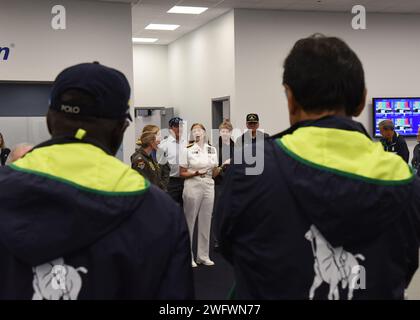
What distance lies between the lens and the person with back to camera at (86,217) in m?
1.08

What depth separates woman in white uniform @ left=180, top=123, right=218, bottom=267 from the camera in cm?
546

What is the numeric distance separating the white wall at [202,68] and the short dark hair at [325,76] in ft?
26.2

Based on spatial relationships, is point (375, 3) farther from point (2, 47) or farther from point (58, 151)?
point (58, 151)

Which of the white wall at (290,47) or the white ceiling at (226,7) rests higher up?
the white ceiling at (226,7)

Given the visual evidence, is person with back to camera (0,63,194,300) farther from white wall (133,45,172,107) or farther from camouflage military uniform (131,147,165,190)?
white wall (133,45,172,107)

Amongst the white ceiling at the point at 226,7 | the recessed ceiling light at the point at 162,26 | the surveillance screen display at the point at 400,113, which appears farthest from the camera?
the recessed ceiling light at the point at 162,26

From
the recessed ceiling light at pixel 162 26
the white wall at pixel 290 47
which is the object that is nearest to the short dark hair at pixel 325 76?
the white wall at pixel 290 47

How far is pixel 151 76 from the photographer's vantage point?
12.9 meters

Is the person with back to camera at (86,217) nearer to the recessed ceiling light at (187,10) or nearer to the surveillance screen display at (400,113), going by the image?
the recessed ceiling light at (187,10)

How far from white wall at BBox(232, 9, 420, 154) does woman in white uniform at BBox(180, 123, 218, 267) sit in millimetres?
3697

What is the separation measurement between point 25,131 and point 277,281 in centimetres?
757

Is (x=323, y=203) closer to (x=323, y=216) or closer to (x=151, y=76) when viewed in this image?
(x=323, y=216)

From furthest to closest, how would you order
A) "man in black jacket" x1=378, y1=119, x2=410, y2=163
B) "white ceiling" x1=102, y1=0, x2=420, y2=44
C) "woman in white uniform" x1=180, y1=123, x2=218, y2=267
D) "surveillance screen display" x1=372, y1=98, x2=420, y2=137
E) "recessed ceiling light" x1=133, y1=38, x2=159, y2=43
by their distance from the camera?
1. "recessed ceiling light" x1=133, y1=38, x2=159, y2=43
2. "surveillance screen display" x1=372, y1=98, x2=420, y2=137
3. "white ceiling" x1=102, y1=0, x2=420, y2=44
4. "man in black jacket" x1=378, y1=119, x2=410, y2=163
5. "woman in white uniform" x1=180, y1=123, x2=218, y2=267

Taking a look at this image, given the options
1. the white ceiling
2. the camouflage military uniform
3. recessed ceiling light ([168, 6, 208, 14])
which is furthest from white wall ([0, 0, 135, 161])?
the camouflage military uniform
